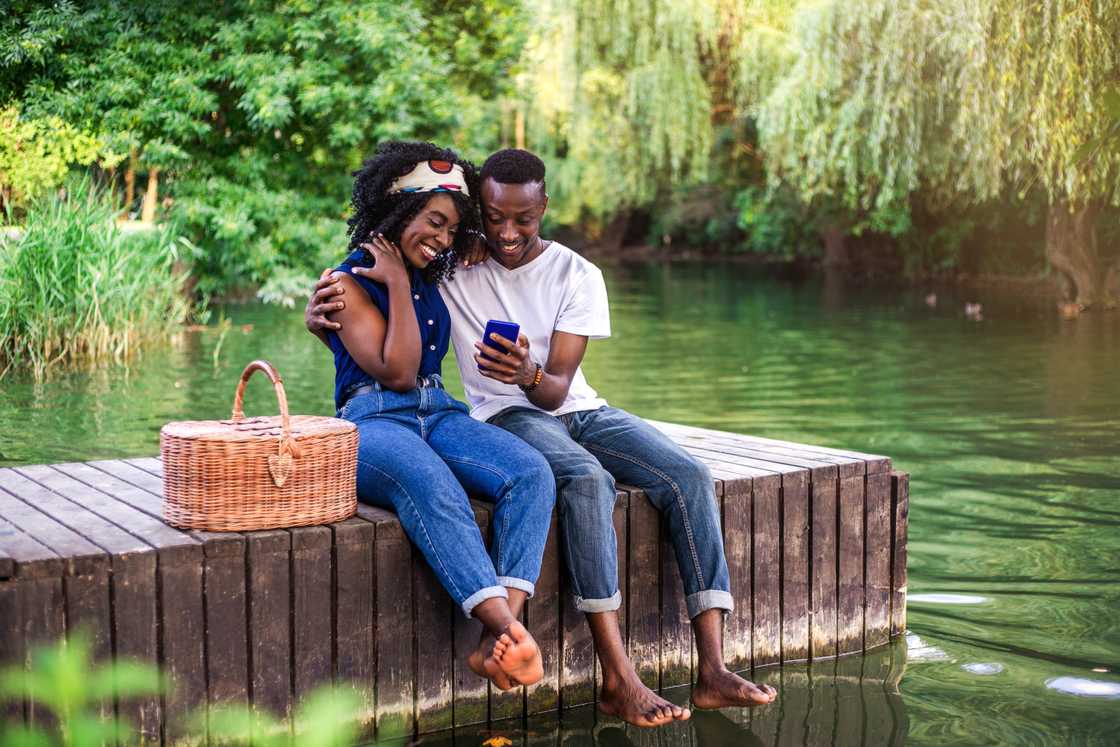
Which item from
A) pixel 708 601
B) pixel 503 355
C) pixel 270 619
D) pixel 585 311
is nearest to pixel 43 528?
pixel 270 619

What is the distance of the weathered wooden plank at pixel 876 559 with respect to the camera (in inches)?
168

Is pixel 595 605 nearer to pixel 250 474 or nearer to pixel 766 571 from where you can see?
pixel 766 571

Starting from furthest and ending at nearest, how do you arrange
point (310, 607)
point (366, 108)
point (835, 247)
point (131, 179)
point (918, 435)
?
1. point (835, 247)
2. point (131, 179)
3. point (366, 108)
4. point (918, 435)
5. point (310, 607)

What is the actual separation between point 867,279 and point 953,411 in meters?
18.8

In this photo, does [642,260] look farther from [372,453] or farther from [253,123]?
[372,453]

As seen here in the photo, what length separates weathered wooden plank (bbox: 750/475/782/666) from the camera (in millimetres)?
4016

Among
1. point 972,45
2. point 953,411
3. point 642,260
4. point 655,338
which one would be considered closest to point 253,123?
point 655,338

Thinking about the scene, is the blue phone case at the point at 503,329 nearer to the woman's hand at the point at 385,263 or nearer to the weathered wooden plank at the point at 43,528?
the woman's hand at the point at 385,263

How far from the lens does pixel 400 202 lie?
3.84 m

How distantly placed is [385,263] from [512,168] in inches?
17.6

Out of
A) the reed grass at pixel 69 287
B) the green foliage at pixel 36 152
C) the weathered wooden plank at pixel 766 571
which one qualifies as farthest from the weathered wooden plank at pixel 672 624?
the green foliage at pixel 36 152

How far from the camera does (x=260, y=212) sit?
17.1 m

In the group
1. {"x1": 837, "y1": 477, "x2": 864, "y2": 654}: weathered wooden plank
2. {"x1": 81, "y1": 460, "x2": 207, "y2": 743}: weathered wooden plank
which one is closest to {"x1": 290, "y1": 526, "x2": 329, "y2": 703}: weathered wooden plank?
{"x1": 81, "y1": 460, "x2": 207, "y2": 743}: weathered wooden plank

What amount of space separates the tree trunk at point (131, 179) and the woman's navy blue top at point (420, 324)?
14.3 m
